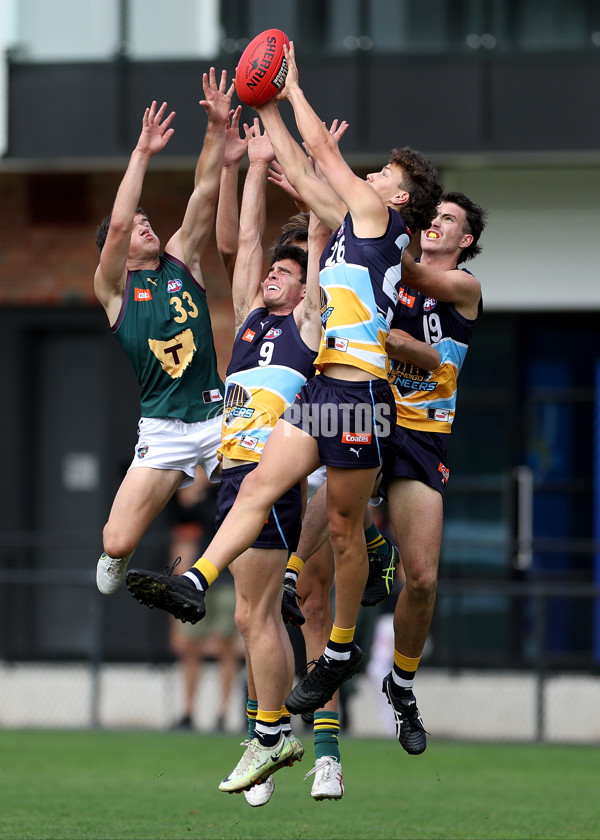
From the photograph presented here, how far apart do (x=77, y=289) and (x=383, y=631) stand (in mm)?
5148

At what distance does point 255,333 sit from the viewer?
25.8ft

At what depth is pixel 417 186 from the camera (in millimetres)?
7289

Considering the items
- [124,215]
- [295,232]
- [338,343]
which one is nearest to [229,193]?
[295,232]

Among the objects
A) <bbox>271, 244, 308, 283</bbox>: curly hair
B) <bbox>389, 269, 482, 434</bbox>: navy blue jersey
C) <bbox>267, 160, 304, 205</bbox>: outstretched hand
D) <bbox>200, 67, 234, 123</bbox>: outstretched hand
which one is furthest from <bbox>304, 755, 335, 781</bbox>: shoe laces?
<bbox>200, 67, 234, 123</bbox>: outstretched hand

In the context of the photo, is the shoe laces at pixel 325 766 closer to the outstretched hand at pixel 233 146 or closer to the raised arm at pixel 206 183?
the raised arm at pixel 206 183

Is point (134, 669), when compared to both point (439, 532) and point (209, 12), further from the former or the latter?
point (439, 532)

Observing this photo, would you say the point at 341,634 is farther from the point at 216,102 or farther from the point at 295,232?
the point at 216,102

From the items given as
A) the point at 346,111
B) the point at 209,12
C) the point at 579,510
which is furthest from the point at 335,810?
the point at 209,12

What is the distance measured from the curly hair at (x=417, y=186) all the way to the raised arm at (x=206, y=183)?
3.92 ft

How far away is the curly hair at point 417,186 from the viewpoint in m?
7.27

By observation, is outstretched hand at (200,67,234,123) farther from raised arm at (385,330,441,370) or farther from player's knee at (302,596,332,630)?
player's knee at (302,596,332,630)

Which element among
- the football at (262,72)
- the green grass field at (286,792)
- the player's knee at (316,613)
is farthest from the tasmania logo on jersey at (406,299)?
the green grass field at (286,792)

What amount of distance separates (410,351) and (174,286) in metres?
1.47

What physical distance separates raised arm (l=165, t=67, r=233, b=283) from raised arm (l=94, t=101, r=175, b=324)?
25 centimetres
